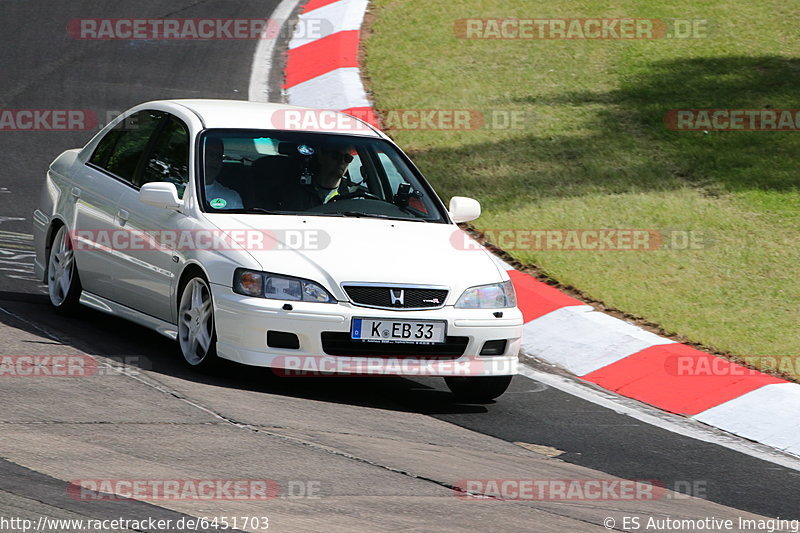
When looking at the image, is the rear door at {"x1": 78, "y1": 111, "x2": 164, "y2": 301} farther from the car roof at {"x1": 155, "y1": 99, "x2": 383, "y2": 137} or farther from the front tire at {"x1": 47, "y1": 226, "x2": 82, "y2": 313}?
the car roof at {"x1": 155, "y1": 99, "x2": 383, "y2": 137}

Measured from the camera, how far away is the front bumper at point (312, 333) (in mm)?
7312

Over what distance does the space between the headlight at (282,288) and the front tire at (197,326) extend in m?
0.31

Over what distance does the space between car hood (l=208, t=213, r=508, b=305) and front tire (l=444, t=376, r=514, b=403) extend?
0.61 metres

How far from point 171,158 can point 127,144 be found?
0.56m

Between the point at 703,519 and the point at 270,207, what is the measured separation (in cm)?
339

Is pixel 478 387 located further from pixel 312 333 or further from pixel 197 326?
pixel 197 326

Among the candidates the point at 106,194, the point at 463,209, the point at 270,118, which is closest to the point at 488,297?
the point at 463,209

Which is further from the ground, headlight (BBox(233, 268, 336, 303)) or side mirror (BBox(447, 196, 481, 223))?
side mirror (BBox(447, 196, 481, 223))

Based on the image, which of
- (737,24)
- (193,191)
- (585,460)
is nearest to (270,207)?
(193,191)

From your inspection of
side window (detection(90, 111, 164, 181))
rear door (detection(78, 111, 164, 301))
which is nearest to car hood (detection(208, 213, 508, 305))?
rear door (detection(78, 111, 164, 301))

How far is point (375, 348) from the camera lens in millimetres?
7406

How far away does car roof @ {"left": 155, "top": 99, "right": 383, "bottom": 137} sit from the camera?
859 cm

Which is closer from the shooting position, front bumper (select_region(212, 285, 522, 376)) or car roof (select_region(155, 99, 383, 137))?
front bumper (select_region(212, 285, 522, 376))

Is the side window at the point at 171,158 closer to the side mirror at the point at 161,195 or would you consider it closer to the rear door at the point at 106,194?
the rear door at the point at 106,194
